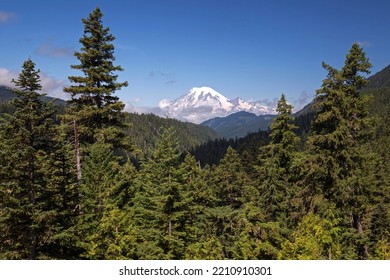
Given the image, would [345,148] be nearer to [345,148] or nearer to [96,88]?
[345,148]

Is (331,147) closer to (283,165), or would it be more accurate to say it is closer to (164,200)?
(283,165)

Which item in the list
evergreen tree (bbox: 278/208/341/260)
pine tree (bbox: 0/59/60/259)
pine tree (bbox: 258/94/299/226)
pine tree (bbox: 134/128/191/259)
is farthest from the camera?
pine tree (bbox: 258/94/299/226)

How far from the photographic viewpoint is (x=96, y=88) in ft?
66.9

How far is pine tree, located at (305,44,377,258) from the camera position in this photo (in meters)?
16.7

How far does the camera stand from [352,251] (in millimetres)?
15562

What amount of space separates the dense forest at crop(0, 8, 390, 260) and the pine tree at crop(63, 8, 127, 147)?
0.07m

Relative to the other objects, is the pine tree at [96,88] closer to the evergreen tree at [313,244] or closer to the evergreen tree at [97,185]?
the evergreen tree at [97,185]

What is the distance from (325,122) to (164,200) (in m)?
10.2

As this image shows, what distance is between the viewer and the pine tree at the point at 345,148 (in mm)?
16688

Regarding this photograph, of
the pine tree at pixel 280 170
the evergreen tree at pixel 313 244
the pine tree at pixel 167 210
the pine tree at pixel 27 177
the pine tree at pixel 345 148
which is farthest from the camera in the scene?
the pine tree at pixel 280 170

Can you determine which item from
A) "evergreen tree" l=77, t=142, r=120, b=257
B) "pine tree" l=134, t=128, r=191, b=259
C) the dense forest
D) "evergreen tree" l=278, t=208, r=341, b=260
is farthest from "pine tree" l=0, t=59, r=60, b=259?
"evergreen tree" l=278, t=208, r=341, b=260

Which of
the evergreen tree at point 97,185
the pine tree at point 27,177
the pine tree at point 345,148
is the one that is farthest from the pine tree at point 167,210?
the pine tree at point 345,148

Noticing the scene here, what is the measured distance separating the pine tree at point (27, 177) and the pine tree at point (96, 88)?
915 centimetres

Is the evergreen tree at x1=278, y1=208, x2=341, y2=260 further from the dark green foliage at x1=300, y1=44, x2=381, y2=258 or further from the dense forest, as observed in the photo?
the dark green foliage at x1=300, y1=44, x2=381, y2=258
